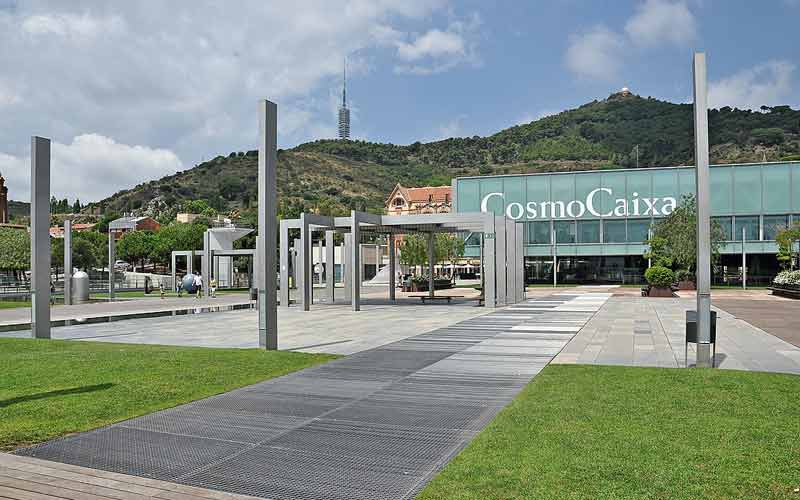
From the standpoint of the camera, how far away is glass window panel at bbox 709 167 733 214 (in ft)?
178

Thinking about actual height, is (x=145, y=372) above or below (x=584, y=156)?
below

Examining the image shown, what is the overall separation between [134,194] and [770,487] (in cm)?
18220

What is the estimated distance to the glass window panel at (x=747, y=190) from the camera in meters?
53.7

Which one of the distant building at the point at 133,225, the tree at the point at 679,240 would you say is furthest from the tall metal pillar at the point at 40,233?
the distant building at the point at 133,225

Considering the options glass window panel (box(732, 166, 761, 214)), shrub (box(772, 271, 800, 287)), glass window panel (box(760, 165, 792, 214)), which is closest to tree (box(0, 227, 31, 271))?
shrub (box(772, 271, 800, 287))

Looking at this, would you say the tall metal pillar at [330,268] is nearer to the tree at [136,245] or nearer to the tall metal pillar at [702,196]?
the tall metal pillar at [702,196]

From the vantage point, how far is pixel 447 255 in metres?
63.2

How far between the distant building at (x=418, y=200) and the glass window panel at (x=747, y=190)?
228 feet

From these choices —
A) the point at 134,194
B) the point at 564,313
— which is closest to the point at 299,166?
the point at 134,194

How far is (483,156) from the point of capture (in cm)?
15338

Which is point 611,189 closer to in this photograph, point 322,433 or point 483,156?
point 322,433

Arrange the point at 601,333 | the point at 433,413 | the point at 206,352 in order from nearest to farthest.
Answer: the point at 433,413 → the point at 206,352 → the point at 601,333

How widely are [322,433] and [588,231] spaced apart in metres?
53.2

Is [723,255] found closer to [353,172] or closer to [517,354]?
[517,354]
